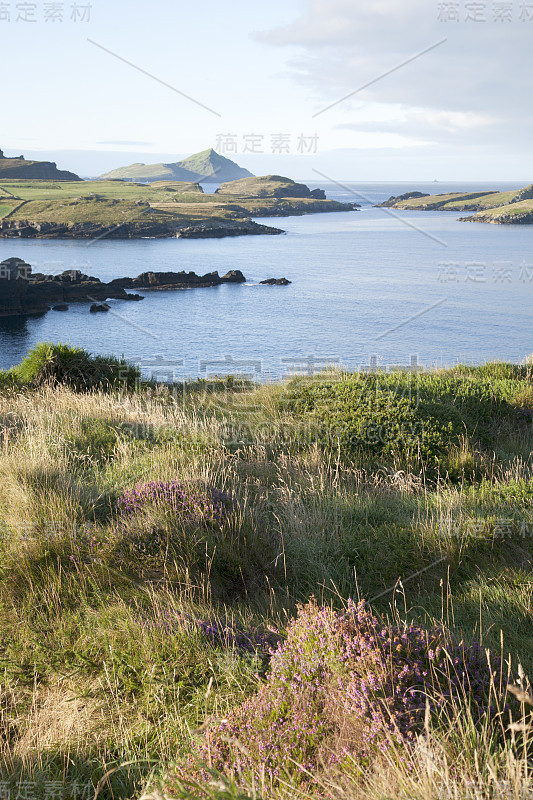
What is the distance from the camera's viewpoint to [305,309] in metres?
61.6

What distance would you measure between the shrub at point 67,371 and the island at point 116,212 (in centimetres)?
9325

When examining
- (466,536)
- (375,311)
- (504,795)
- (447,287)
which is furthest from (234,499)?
(447,287)

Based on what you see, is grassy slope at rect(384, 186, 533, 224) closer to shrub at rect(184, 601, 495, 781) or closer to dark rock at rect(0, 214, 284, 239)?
dark rock at rect(0, 214, 284, 239)

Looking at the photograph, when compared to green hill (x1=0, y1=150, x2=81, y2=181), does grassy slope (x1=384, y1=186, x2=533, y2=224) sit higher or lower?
lower

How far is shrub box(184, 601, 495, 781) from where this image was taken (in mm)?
2629

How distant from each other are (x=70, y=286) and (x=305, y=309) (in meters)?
27.1

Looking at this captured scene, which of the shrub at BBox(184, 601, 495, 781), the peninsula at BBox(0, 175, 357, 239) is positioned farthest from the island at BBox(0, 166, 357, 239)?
the shrub at BBox(184, 601, 495, 781)

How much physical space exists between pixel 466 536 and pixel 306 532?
5.09 ft

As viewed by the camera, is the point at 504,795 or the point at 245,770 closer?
the point at 504,795

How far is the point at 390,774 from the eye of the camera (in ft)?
7.76

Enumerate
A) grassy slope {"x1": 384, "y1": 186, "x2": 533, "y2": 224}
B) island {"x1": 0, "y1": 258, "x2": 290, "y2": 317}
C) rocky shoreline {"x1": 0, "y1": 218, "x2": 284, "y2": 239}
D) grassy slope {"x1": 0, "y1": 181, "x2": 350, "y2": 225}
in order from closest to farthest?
island {"x1": 0, "y1": 258, "x2": 290, "y2": 317}
rocky shoreline {"x1": 0, "y1": 218, "x2": 284, "y2": 239}
grassy slope {"x1": 0, "y1": 181, "x2": 350, "y2": 225}
grassy slope {"x1": 384, "y1": 186, "x2": 533, "y2": 224}

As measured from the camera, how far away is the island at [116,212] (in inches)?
4530

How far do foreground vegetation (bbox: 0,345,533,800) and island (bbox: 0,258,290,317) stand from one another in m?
56.1

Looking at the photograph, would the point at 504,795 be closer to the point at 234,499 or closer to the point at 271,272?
the point at 234,499
